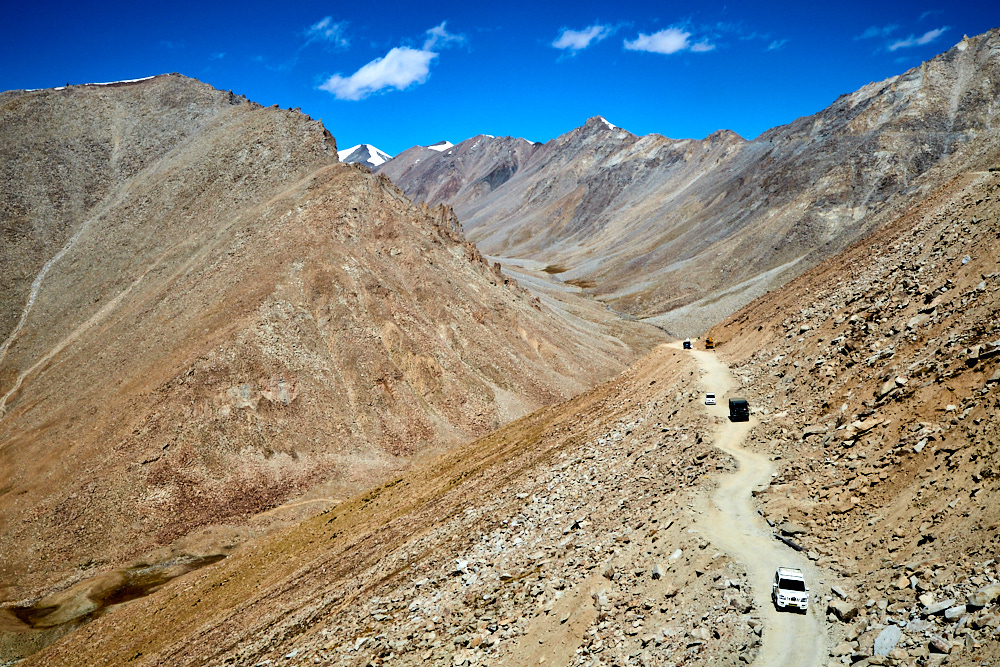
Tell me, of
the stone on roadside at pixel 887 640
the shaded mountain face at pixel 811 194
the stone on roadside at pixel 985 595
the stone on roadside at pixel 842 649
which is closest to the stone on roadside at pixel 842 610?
the stone on roadside at pixel 842 649

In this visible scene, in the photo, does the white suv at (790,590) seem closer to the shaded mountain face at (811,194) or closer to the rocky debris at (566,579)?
the rocky debris at (566,579)

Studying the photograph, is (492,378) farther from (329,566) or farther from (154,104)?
(154,104)

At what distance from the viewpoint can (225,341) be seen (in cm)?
5212

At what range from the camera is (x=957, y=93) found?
118125 mm

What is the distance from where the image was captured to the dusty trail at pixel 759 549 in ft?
44.9

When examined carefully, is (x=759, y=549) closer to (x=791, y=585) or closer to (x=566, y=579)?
(x=791, y=585)

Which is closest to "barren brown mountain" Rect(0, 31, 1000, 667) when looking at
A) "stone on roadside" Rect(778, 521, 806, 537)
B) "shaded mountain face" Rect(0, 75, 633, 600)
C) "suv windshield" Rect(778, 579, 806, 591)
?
"stone on roadside" Rect(778, 521, 806, 537)

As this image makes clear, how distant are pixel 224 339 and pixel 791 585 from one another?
155 feet

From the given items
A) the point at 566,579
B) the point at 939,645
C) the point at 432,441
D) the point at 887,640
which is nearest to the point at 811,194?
the point at 432,441

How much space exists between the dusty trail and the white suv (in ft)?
0.78

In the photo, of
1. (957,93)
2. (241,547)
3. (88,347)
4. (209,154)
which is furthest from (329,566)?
(957,93)

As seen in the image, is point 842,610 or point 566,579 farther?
point 566,579

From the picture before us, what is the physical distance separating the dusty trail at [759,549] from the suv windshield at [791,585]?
525mm

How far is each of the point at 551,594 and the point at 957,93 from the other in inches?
5409
